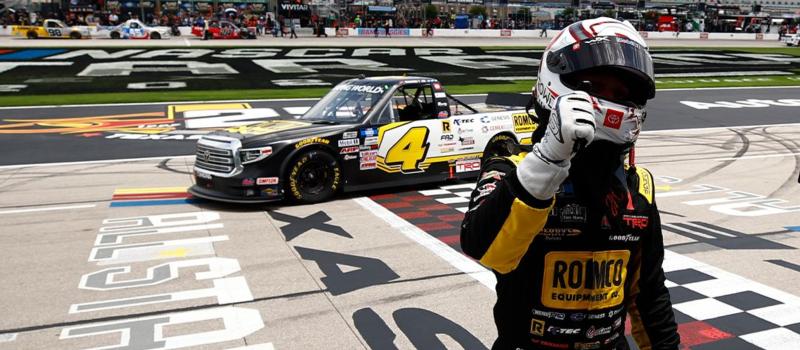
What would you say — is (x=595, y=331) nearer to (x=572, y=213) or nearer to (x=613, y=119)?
(x=572, y=213)

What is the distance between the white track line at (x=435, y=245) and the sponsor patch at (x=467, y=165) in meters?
1.56

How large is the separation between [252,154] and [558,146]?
664 centimetres

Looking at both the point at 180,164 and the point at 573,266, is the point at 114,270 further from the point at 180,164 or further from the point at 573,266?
the point at 180,164

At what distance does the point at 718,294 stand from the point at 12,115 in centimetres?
1598

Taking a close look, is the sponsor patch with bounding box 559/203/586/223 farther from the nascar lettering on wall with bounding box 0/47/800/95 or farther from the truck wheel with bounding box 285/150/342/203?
the nascar lettering on wall with bounding box 0/47/800/95

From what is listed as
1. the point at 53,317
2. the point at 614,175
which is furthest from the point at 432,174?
the point at 614,175

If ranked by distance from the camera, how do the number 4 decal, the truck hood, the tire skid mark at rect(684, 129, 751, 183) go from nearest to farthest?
the truck hood, the number 4 decal, the tire skid mark at rect(684, 129, 751, 183)

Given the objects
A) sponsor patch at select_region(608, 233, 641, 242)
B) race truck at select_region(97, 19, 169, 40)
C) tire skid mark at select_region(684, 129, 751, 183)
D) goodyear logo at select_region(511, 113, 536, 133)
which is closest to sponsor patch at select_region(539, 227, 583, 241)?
sponsor patch at select_region(608, 233, 641, 242)

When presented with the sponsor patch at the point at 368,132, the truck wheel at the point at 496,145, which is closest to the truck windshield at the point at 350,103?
the sponsor patch at the point at 368,132

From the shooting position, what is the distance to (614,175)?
2.19 metres

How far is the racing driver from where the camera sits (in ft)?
6.62

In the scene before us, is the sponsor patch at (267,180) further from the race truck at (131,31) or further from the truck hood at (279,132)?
the race truck at (131,31)

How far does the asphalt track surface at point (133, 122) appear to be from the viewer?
472 inches

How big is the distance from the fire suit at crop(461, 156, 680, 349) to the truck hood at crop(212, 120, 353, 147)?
6182 millimetres
